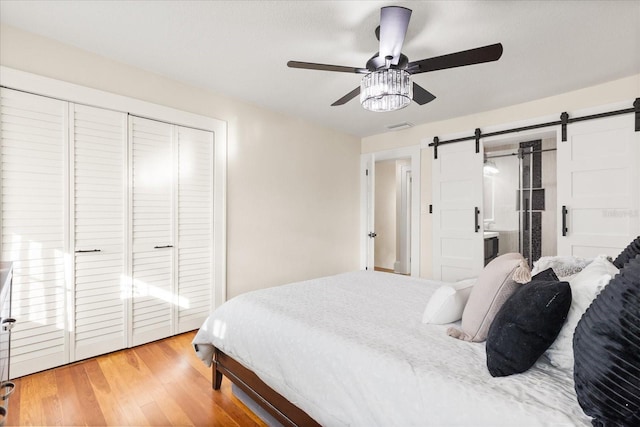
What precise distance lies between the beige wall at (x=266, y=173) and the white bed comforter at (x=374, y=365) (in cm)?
163

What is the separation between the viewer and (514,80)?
2.95 meters

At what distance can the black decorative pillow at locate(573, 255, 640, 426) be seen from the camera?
81cm

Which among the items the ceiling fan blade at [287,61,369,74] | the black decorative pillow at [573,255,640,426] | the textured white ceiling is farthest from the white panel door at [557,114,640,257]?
the black decorative pillow at [573,255,640,426]

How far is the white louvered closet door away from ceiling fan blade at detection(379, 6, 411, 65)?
226cm

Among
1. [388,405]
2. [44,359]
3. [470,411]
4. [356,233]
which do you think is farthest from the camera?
[356,233]

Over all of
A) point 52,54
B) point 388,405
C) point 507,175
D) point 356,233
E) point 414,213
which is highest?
point 52,54

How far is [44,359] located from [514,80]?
15.0 ft

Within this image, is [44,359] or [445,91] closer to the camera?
[44,359]

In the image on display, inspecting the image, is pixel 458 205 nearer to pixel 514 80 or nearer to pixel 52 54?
pixel 514 80

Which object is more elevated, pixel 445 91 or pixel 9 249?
pixel 445 91

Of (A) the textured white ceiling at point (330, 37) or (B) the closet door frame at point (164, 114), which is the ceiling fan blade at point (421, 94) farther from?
(B) the closet door frame at point (164, 114)

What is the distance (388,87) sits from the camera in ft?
6.59

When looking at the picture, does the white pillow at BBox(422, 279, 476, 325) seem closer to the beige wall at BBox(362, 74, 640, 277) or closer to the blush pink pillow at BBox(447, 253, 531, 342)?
the blush pink pillow at BBox(447, 253, 531, 342)

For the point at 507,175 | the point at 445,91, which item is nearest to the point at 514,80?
the point at 445,91
